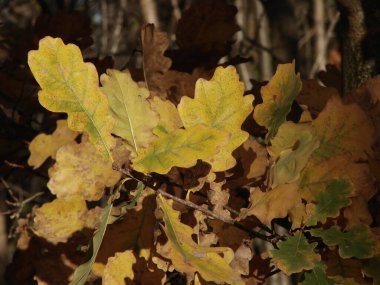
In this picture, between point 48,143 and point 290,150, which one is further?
point 48,143

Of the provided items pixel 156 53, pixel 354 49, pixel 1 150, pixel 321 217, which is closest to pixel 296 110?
pixel 354 49

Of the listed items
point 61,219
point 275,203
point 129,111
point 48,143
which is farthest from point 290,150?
point 48,143

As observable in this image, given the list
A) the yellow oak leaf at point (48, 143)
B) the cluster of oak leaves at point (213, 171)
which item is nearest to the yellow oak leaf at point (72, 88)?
the cluster of oak leaves at point (213, 171)

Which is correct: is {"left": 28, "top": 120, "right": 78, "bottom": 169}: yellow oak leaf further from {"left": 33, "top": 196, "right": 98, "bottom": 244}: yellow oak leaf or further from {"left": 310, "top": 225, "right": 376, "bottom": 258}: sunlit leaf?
{"left": 310, "top": 225, "right": 376, "bottom": 258}: sunlit leaf

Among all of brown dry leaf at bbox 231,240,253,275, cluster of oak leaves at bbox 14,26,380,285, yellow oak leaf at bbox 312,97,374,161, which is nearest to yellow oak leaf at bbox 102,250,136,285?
cluster of oak leaves at bbox 14,26,380,285

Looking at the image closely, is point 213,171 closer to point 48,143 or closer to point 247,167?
point 247,167

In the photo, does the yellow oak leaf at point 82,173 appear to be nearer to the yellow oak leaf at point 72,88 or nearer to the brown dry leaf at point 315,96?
the yellow oak leaf at point 72,88
